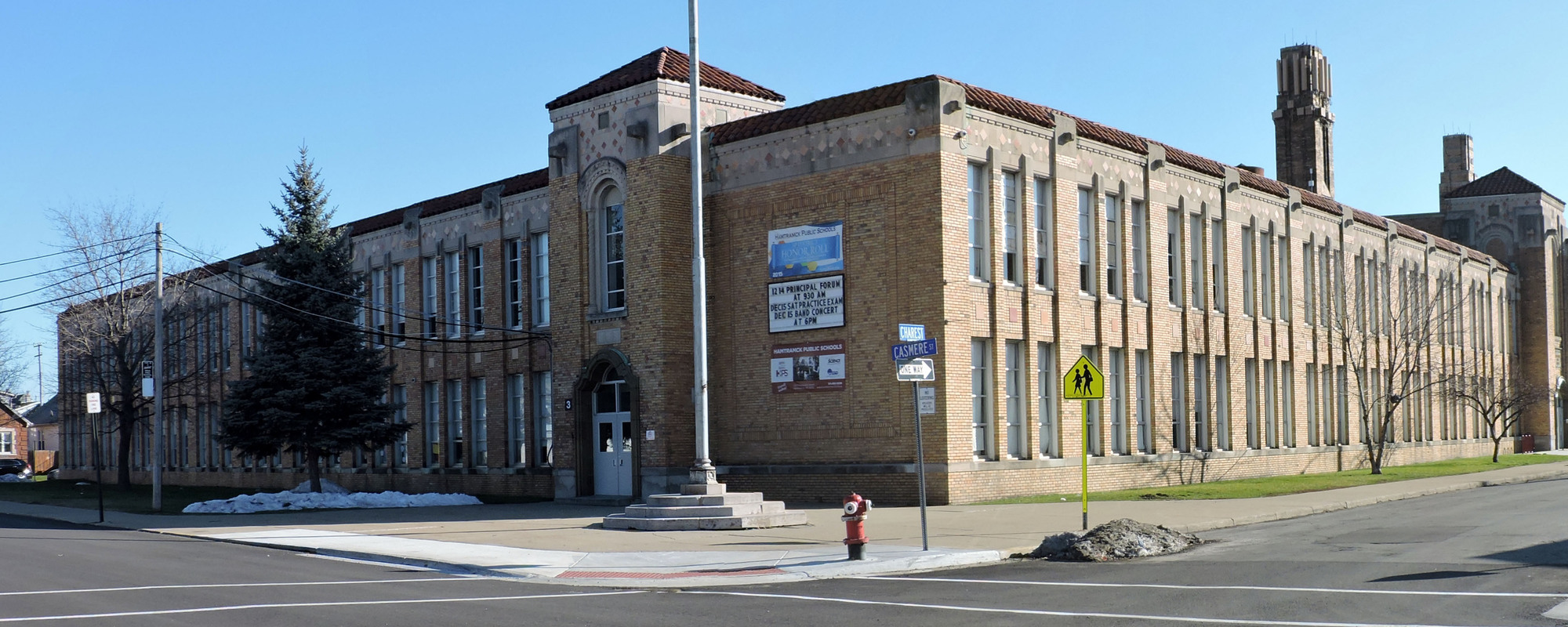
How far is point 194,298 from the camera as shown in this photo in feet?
171

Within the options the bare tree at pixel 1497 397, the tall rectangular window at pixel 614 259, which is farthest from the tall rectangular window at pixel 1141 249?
the bare tree at pixel 1497 397

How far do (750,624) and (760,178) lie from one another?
64.1 feet

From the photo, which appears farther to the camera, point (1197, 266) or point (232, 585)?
point (1197, 266)

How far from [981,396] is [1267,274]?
15330mm

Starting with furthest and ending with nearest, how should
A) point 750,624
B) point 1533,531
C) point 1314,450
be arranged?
point 1314,450, point 1533,531, point 750,624

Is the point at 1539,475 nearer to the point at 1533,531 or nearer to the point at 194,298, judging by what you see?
the point at 1533,531

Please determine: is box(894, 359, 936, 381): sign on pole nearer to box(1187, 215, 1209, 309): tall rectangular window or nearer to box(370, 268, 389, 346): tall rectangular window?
box(1187, 215, 1209, 309): tall rectangular window

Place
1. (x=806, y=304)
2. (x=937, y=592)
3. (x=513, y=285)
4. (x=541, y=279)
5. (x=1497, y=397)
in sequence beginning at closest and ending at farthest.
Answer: (x=937, y=592) < (x=806, y=304) < (x=541, y=279) < (x=513, y=285) < (x=1497, y=397)

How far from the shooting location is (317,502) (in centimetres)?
3212

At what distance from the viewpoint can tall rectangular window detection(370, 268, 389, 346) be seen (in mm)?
42812

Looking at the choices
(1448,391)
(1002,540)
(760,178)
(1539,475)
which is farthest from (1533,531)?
(1448,391)

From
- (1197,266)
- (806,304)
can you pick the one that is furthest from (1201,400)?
(806,304)

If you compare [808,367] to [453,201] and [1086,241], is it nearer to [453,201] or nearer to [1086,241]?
[1086,241]

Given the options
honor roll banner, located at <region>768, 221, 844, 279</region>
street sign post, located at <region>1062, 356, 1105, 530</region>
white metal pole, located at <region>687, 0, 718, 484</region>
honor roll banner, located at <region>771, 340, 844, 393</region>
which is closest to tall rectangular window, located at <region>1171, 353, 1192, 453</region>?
honor roll banner, located at <region>771, 340, 844, 393</region>
